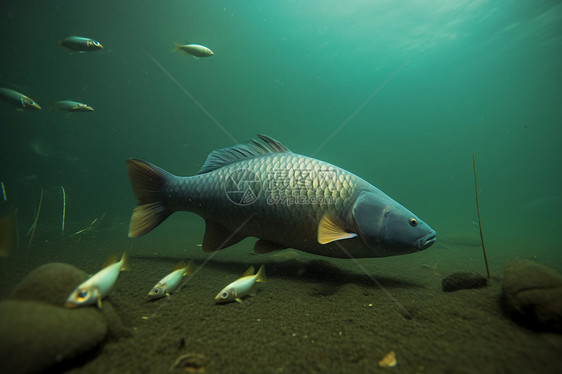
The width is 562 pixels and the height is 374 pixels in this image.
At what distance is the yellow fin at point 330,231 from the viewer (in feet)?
8.72

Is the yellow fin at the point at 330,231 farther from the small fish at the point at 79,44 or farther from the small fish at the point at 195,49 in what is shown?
the small fish at the point at 195,49

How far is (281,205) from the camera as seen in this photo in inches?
121

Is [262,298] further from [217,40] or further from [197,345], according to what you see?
[217,40]

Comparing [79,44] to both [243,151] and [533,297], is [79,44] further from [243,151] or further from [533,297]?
[533,297]

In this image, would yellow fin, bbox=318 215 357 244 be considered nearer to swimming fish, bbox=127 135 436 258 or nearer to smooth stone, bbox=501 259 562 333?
swimming fish, bbox=127 135 436 258

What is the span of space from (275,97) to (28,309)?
38461mm

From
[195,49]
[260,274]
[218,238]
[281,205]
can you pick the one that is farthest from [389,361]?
[195,49]

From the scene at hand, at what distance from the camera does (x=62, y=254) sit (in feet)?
16.0

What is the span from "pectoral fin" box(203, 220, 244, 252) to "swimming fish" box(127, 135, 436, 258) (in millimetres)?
16

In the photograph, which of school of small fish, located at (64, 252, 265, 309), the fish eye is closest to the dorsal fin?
school of small fish, located at (64, 252, 265, 309)

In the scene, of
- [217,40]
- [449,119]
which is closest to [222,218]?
[217,40]

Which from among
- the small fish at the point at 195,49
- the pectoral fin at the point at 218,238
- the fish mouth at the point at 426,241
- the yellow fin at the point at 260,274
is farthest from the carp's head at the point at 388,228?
the small fish at the point at 195,49

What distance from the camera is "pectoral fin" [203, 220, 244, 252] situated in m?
A: 3.57

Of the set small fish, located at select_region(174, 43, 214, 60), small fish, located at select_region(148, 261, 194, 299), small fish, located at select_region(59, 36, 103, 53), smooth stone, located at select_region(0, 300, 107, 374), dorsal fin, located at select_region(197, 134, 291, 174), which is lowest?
small fish, located at select_region(148, 261, 194, 299)
